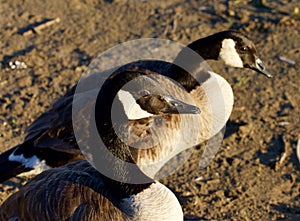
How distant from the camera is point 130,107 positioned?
4160 mm

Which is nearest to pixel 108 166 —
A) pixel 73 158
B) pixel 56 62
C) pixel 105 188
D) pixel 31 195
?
pixel 105 188

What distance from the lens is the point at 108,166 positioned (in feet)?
12.9

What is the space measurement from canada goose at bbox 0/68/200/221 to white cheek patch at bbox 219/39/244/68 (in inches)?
63.5

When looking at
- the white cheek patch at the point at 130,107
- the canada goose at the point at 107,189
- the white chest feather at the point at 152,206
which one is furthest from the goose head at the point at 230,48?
the white chest feather at the point at 152,206

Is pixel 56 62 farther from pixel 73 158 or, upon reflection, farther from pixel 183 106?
pixel 183 106

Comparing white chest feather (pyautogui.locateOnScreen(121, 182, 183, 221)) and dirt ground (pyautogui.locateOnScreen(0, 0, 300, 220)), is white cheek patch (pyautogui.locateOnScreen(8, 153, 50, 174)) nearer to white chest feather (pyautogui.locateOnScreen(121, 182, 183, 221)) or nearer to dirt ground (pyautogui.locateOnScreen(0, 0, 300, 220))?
dirt ground (pyautogui.locateOnScreen(0, 0, 300, 220))

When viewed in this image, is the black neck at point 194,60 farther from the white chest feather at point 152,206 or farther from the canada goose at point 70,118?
the white chest feather at point 152,206

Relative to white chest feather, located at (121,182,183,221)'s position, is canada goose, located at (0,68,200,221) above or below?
above

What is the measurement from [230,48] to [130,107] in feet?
5.78

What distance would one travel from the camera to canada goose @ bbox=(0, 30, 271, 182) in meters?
4.88

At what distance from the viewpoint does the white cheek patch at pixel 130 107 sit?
4.00 meters

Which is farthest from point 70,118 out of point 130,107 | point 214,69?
point 214,69

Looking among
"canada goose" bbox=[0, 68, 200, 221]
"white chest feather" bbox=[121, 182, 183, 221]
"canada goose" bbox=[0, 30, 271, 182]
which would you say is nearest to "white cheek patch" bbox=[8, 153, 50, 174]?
"canada goose" bbox=[0, 30, 271, 182]

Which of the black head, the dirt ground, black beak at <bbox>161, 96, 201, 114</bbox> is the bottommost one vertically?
the dirt ground
